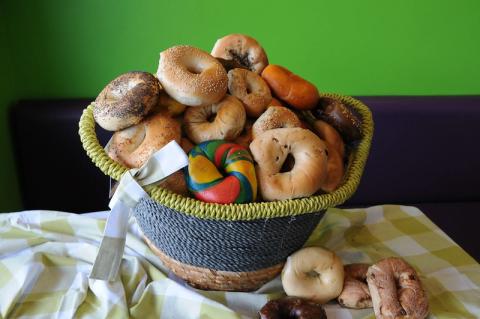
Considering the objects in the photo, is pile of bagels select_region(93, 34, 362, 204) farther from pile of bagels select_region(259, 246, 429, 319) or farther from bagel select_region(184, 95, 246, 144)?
pile of bagels select_region(259, 246, 429, 319)

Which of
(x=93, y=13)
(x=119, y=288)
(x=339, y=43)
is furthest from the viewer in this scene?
(x=339, y=43)

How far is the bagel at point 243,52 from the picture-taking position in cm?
87

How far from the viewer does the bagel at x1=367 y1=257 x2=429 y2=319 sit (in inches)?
27.4

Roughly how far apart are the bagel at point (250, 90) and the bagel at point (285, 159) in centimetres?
8

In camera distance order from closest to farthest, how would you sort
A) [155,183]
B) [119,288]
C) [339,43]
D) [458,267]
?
[155,183] → [119,288] → [458,267] → [339,43]

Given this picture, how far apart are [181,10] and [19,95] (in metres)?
0.52

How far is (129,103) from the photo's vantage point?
672 millimetres

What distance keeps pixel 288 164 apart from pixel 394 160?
0.78m

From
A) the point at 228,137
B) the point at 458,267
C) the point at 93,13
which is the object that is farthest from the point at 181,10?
the point at 458,267

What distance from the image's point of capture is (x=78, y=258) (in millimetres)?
834

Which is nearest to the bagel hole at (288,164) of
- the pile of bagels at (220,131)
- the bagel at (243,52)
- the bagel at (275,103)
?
the pile of bagels at (220,131)

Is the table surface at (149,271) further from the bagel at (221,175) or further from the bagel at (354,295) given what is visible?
the bagel at (221,175)

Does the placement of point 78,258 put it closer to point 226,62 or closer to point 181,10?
point 226,62

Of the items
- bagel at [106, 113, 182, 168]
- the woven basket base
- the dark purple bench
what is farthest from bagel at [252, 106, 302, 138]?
the dark purple bench
